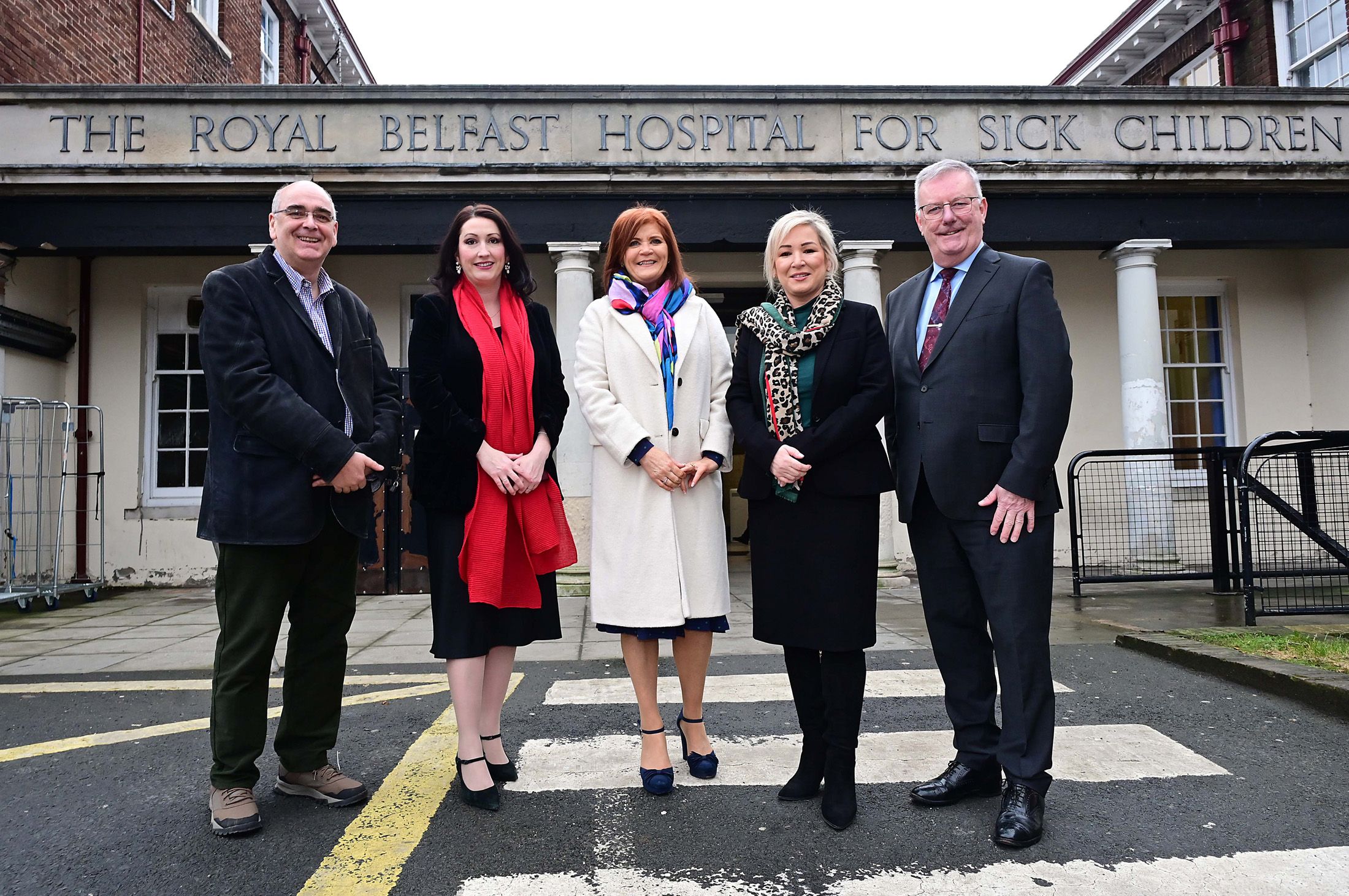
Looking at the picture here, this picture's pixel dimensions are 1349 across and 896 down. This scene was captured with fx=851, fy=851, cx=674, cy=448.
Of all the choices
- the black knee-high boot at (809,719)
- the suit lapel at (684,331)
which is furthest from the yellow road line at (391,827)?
the suit lapel at (684,331)

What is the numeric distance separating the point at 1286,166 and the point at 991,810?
888 cm

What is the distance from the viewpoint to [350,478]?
2.74 meters

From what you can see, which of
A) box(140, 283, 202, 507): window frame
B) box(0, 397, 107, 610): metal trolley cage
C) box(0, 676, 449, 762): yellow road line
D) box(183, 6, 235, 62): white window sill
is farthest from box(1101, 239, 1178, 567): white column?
box(183, 6, 235, 62): white window sill

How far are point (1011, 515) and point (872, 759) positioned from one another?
1.19m

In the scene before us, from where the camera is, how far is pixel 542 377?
305cm

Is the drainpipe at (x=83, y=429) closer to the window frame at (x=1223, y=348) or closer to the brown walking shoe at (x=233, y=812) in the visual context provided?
the brown walking shoe at (x=233, y=812)

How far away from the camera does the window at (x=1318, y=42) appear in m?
11.4

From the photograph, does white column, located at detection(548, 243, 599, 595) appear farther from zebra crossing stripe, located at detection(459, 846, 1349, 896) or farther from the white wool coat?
zebra crossing stripe, located at detection(459, 846, 1349, 896)

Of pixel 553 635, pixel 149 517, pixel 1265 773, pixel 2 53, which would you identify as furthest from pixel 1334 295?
pixel 2 53

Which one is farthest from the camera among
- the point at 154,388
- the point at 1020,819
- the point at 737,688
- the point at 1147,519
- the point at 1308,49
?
the point at 1308,49

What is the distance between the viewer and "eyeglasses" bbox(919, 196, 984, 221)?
2746 mm

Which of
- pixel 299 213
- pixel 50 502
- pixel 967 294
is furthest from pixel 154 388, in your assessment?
pixel 967 294

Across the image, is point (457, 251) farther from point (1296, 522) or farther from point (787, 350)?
point (1296, 522)

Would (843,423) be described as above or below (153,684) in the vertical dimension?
above
